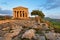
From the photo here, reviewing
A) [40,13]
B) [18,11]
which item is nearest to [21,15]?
[18,11]

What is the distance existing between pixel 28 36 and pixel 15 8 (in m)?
34.6

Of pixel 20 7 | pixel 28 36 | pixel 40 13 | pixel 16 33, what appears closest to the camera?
pixel 28 36

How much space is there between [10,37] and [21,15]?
3440 cm

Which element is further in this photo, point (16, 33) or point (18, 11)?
point (18, 11)

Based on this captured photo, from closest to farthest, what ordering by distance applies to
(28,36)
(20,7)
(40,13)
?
(28,36) < (20,7) < (40,13)

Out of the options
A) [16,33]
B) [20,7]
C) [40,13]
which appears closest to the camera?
[16,33]

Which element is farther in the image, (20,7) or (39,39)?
(20,7)

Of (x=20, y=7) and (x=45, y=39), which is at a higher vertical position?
(x=20, y=7)

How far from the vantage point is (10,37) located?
1820 centimetres

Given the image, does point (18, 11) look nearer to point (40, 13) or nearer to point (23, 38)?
point (40, 13)

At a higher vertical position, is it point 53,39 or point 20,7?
point 20,7

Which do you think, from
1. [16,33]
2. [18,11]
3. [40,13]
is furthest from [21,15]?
[16,33]

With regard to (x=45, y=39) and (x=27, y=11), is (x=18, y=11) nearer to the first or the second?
(x=27, y=11)

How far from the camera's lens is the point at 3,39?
1769 centimetres
